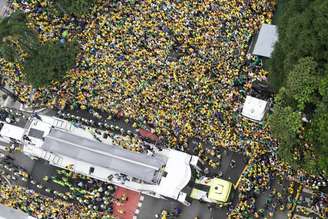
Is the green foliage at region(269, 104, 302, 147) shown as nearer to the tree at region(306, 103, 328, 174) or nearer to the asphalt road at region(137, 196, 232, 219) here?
the tree at region(306, 103, 328, 174)

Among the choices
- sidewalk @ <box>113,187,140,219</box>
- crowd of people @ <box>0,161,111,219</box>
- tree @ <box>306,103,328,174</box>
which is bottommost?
crowd of people @ <box>0,161,111,219</box>

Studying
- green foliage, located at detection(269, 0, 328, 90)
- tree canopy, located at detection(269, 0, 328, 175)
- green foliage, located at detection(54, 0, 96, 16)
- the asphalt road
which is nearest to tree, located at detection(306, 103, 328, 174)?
tree canopy, located at detection(269, 0, 328, 175)

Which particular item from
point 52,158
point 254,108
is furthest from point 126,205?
point 254,108

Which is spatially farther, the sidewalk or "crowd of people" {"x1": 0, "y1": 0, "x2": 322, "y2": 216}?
the sidewalk

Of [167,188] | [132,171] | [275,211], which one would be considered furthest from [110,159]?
[275,211]

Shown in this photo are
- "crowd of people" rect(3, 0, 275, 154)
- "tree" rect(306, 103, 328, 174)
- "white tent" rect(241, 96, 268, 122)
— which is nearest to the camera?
"tree" rect(306, 103, 328, 174)

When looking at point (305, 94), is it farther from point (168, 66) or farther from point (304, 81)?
point (168, 66)

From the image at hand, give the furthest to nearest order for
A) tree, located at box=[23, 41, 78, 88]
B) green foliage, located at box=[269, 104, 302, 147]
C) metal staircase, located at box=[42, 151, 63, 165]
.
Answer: tree, located at box=[23, 41, 78, 88]
metal staircase, located at box=[42, 151, 63, 165]
green foliage, located at box=[269, 104, 302, 147]

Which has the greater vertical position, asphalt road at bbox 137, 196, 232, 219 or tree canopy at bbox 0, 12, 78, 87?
tree canopy at bbox 0, 12, 78, 87
